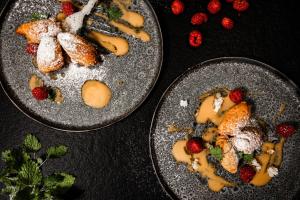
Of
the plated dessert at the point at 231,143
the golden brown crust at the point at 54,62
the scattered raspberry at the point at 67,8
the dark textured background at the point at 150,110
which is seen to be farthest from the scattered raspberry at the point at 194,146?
the scattered raspberry at the point at 67,8

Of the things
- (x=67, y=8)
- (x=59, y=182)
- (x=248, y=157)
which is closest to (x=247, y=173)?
(x=248, y=157)

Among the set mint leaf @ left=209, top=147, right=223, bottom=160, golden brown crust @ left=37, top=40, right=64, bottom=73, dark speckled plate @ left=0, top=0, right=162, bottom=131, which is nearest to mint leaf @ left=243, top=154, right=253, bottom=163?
mint leaf @ left=209, top=147, right=223, bottom=160

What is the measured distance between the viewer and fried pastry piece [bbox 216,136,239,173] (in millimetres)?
1860

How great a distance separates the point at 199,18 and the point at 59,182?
0.99 metres

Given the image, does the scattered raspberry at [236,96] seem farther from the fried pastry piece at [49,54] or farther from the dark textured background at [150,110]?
the fried pastry piece at [49,54]

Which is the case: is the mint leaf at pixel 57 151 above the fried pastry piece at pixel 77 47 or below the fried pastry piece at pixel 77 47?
below

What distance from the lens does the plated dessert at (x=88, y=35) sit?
6.30 ft

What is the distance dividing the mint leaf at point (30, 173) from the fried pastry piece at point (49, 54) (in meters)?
0.45

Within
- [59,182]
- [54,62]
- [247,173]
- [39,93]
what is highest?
[54,62]

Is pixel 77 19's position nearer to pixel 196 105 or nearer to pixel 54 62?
pixel 54 62

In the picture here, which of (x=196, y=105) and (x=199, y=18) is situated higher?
(x=199, y=18)

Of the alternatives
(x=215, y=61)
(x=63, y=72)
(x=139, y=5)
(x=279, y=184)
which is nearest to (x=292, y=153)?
(x=279, y=184)

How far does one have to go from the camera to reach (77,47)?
6.08 feet

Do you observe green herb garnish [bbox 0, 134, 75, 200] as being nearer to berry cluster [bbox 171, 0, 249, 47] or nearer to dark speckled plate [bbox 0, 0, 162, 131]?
dark speckled plate [bbox 0, 0, 162, 131]
